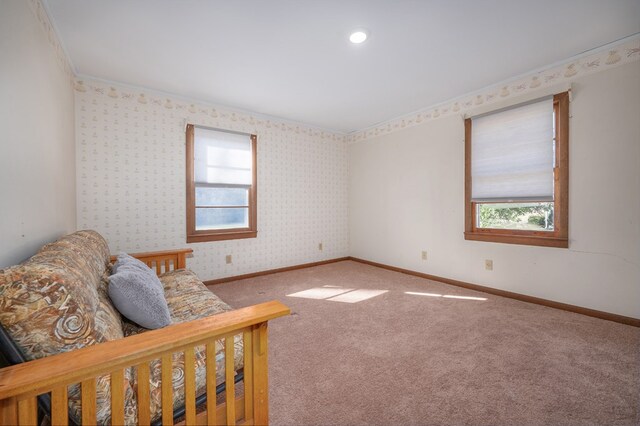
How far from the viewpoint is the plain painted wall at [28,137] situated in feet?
4.18

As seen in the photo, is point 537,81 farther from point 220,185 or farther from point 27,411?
point 27,411

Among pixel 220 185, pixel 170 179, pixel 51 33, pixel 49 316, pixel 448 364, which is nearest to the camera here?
pixel 49 316

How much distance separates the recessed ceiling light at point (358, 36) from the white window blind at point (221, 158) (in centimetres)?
211

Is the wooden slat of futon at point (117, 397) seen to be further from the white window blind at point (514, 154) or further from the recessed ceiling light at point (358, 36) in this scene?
the white window blind at point (514, 154)

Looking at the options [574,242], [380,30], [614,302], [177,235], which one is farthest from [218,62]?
[614,302]

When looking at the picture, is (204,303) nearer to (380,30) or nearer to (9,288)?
(9,288)

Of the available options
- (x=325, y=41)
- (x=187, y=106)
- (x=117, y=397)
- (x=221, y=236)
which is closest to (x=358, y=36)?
(x=325, y=41)

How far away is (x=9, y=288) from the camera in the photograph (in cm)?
79

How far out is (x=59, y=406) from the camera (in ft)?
2.45

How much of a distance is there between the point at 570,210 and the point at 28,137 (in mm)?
4171

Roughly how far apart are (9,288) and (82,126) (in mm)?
2725

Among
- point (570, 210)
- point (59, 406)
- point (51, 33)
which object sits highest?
point (51, 33)

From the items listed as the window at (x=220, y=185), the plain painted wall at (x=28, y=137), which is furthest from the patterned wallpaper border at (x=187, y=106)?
the plain painted wall at (x=28, y=137)

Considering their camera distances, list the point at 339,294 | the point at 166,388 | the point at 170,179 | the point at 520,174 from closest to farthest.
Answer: the point at 166,388 → the point at 520,174 → the point at 339,294 → the point at 170,179
